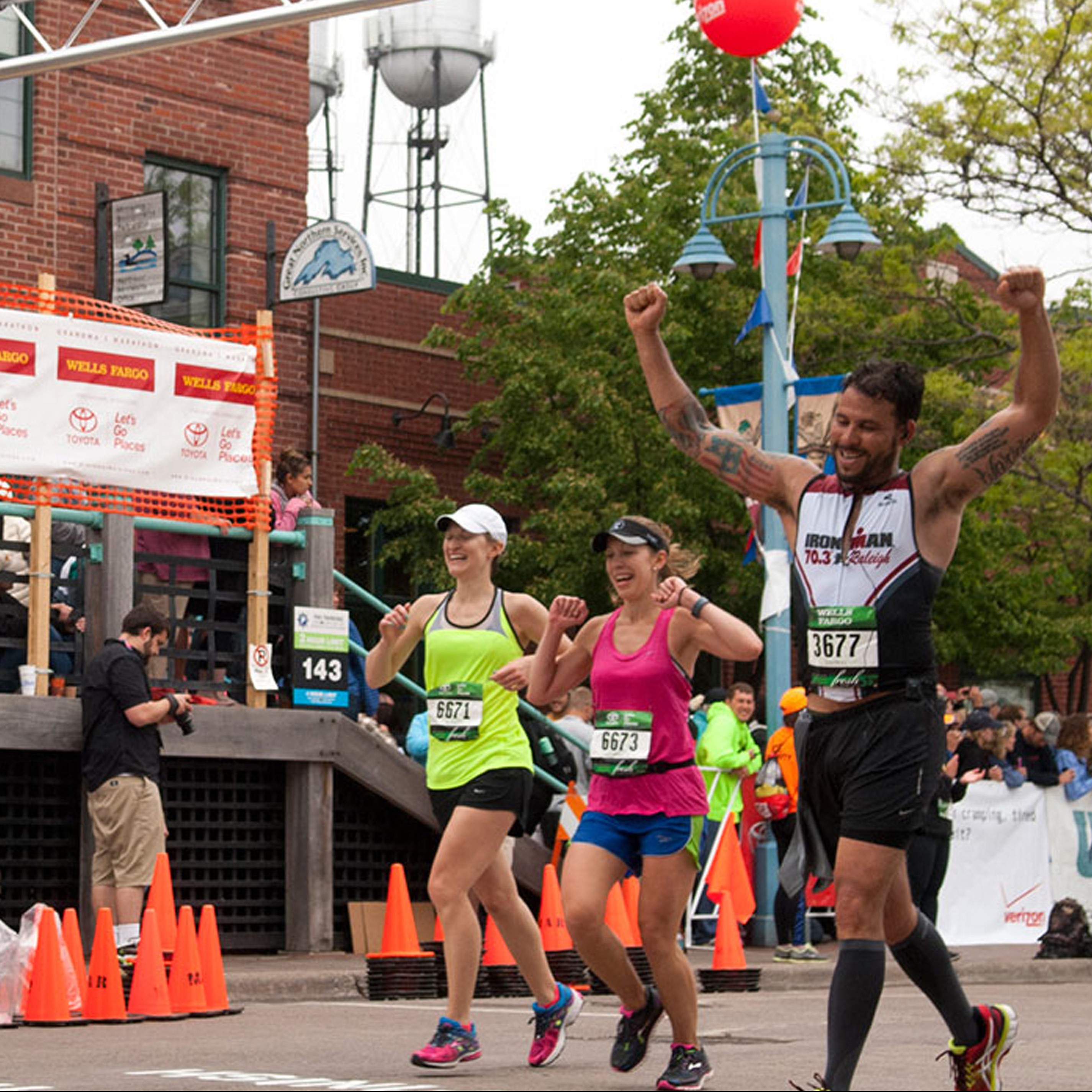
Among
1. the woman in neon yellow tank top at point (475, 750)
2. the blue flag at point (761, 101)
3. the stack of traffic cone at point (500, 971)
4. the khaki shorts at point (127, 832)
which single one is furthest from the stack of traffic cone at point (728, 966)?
the blue flag at point (761, 101)

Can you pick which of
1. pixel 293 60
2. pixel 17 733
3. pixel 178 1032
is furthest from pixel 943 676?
pixel 178 1032

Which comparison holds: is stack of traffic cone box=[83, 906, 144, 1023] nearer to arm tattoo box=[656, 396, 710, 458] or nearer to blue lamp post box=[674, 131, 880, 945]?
arm tattoo box=[656, 396, 710, 458]

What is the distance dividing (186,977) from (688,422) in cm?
531

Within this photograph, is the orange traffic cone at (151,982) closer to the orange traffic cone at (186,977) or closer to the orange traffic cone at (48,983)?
the orange traffic cone at (186,977)

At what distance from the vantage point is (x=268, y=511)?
15133mm

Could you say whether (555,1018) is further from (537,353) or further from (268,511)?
(537,353)

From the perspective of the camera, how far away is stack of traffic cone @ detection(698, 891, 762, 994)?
44.3ft

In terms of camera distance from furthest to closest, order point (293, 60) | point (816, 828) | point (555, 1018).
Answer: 1. point (293, 60)
2. point (555, 1018)
3. point (816, 828)

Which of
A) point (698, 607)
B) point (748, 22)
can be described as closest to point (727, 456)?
point (698, 607)

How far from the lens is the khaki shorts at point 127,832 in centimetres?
1284

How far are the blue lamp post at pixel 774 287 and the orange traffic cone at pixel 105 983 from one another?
7.61 metres

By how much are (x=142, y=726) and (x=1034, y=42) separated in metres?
15.9

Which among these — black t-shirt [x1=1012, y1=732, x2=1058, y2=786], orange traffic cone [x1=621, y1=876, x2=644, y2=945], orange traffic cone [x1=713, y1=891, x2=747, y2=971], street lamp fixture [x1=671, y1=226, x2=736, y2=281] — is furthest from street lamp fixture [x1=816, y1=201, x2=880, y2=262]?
orange traffic cone [x1=713, y1=891, x2=747, y2=971]

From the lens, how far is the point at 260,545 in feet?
49.5
